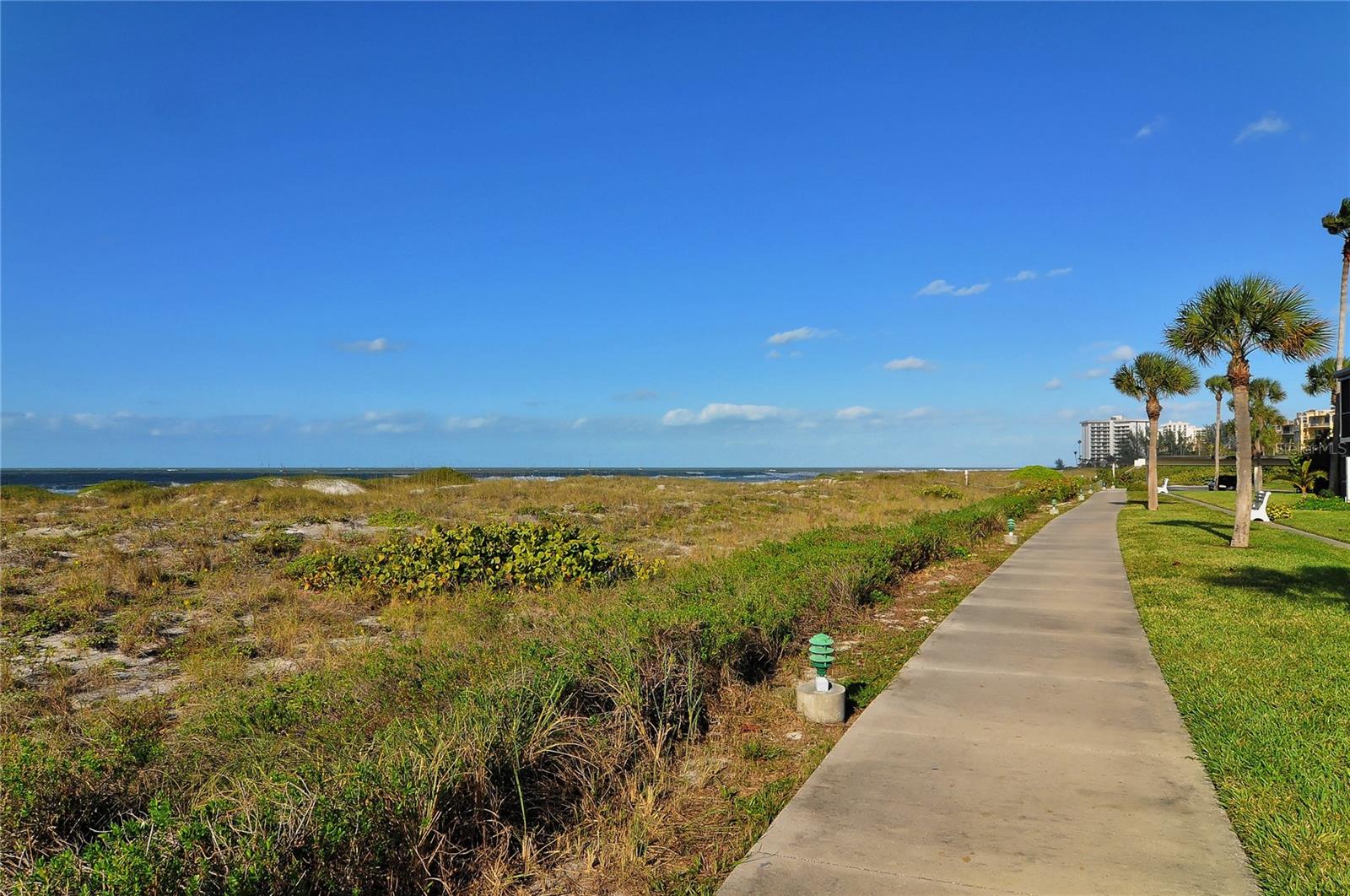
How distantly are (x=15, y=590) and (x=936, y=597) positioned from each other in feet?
46.3

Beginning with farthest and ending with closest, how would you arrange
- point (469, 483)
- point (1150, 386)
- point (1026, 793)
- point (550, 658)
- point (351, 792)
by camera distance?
point (469, 483)
point (1150, 386)
point (550, 658)
point (1026, 793)
point (351, 792)

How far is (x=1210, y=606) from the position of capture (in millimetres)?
9812

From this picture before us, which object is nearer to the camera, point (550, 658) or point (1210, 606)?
point (550, 658)

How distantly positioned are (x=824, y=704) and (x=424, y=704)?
2.97 metres

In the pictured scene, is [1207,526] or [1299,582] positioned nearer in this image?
[1299,582]

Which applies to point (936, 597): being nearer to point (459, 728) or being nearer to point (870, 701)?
point (870, 701)

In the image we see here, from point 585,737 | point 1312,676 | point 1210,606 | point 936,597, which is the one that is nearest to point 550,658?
point 585,737

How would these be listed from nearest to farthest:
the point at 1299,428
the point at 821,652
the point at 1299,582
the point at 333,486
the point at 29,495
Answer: the point at 821,652 → the point at 1299,582 → the point at 29,495 → the point at 333,486 → the point at 1299,428

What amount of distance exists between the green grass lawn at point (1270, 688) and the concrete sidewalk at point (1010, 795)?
187 millimetres

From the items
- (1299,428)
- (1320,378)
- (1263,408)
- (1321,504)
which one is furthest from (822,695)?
(1299,428)

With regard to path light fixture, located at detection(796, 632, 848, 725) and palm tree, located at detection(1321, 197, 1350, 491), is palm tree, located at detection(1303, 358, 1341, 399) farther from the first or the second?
path light fixture, located at detection(796, 632, 848, 725)

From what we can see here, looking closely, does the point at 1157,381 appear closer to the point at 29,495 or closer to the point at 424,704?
the point at 424,704

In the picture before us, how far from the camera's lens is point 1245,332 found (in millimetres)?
16531

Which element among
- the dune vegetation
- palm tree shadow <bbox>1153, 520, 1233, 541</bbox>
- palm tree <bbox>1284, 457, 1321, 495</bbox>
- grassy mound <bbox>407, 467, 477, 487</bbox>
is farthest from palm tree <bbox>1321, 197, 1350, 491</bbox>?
grassy mound <bbox>407, 467, 477, 487</bbox>
